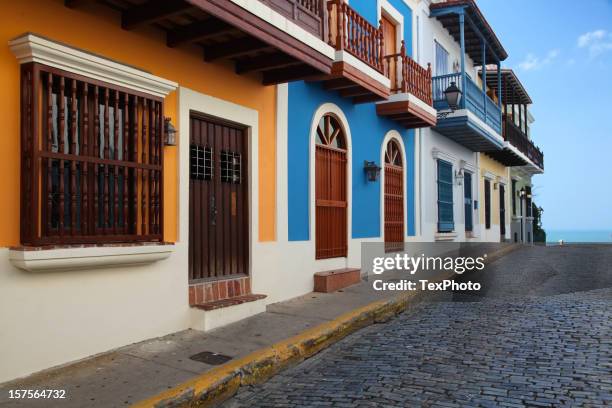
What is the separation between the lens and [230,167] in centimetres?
659

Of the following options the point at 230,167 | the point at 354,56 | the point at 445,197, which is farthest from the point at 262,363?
the point at 445,197

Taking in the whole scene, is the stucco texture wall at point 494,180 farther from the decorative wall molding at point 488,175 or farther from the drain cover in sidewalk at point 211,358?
the drain cover in sidewalk at point 211,358

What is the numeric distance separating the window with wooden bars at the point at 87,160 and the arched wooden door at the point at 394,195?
21.2 feet

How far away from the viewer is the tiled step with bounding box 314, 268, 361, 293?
313 inches

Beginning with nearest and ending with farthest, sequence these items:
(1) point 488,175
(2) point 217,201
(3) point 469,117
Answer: (2) point 217,201, (3) point 469,117, (1) point 488,175

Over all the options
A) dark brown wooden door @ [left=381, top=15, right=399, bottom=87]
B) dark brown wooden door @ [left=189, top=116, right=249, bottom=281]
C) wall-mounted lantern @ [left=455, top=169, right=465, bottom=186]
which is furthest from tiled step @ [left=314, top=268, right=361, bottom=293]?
wall-mounted lantern @ [left=455, top=169, right=465, bottom=186]

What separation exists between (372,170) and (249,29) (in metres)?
4.71

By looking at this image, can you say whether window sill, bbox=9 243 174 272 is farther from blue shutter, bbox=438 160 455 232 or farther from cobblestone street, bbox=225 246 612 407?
blue shutter, bbox=438 160 455 232

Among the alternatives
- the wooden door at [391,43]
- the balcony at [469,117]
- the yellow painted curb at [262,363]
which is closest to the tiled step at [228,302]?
the yellow painted curb at [262,363]

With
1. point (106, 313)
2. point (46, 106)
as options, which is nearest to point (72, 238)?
point (106, 313)

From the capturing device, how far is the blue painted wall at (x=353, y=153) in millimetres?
7695

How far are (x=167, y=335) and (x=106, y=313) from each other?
82 cm

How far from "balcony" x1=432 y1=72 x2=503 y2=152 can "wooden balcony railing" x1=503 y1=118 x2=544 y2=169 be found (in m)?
2.52

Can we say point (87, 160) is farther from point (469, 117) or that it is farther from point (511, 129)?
point (511, 129)
